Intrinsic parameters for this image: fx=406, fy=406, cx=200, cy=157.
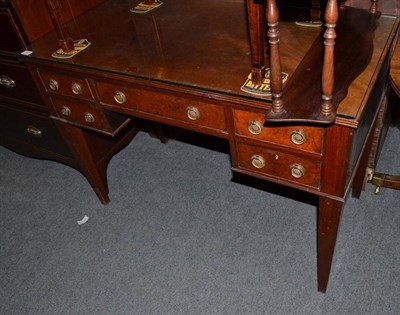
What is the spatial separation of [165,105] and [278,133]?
445 millimetres

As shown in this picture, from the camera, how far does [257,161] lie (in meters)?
1.44

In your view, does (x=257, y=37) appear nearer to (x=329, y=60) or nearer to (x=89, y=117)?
(x=329, y=60)

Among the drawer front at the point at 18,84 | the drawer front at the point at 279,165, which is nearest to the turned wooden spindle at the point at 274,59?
the drawer front at the point at 279,165

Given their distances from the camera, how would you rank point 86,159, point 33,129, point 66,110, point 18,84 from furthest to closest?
1. point 33,129
2. point 86,159
3. point 18,84
4. point 66,110

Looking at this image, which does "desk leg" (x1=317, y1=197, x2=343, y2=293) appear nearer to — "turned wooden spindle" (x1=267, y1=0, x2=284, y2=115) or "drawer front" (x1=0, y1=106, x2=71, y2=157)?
"turned wooden spindle" (x1=267, y1=0, x2=284, y2=115)

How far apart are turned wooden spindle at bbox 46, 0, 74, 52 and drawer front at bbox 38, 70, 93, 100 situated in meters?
0.12

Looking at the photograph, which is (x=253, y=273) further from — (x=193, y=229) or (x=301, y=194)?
(x=301, y=194)

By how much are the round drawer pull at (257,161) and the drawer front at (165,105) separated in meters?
0.15

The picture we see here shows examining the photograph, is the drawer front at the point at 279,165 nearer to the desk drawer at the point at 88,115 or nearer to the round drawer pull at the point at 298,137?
the round drawer pull at the point at 298,137

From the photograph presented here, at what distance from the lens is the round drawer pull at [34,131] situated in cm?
226

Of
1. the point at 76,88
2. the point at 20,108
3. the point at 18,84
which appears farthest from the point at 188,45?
the point at 20,108

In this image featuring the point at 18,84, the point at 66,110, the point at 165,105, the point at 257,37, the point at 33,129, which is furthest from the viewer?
the point at 33,129

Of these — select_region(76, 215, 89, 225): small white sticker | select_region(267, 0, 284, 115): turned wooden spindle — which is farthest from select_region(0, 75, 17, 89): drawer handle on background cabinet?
select_region(267, 0, 284, 115): turned wooden spindle

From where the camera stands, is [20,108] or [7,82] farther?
[20,108]
